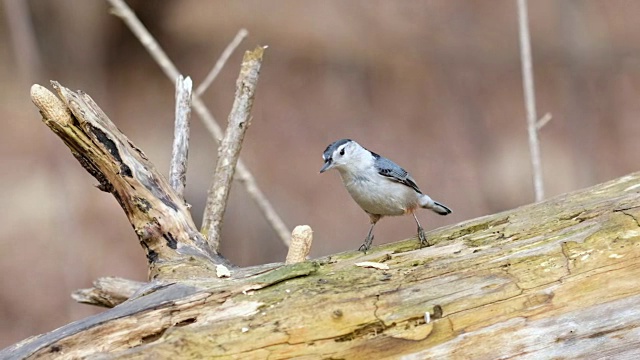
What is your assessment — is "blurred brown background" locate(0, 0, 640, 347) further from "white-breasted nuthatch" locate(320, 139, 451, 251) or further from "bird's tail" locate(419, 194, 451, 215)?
"white-breasted nuthatch" locate(320, 139, 451, 251)

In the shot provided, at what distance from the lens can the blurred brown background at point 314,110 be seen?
6.18 metres

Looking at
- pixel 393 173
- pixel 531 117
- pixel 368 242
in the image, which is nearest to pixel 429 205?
pixel 393 173

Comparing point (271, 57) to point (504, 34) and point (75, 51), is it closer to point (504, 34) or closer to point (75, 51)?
point (75, 51)

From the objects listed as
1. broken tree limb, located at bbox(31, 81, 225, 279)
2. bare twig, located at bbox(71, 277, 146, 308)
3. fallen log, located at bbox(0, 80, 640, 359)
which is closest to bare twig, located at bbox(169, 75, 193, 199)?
broken tree limb, located at bbox(31, 81, 225, 279)

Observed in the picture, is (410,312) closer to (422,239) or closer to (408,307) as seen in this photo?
(408,307)

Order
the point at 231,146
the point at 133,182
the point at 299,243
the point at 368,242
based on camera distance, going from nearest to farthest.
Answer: the point at 133,182 < the point at 299,243 < the point at 368,242 < the point at 231,146

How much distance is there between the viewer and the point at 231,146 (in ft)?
11.0

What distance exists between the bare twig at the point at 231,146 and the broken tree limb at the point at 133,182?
0.47 m

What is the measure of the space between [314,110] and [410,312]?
172 inches

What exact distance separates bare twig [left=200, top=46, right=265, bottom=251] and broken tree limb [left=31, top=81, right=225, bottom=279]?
474 mm

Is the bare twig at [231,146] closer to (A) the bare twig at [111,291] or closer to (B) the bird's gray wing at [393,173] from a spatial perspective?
(A) the bare twig at [111,291]

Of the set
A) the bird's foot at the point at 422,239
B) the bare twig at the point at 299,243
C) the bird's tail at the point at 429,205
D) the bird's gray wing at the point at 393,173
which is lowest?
the bird's foot at the point at 422,239

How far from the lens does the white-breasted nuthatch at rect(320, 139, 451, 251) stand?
325cm

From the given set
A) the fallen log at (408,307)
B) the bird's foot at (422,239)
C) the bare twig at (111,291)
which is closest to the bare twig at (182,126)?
the bare twig at (111,291)
